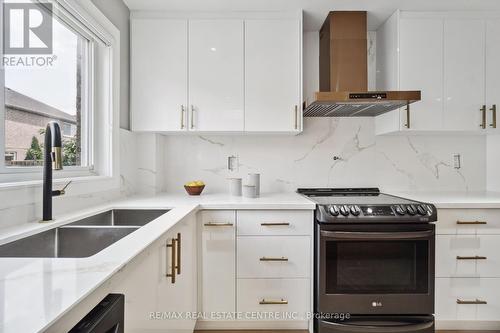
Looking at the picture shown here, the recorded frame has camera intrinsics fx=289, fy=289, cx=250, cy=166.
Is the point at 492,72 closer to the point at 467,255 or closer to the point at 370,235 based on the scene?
the point at 467,255

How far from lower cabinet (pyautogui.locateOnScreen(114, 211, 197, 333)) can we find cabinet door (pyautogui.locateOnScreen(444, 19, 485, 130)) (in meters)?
2.10

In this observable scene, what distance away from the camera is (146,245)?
0.99 m

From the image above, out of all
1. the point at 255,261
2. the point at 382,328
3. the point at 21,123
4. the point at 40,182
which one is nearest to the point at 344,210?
A: the point at 255,261

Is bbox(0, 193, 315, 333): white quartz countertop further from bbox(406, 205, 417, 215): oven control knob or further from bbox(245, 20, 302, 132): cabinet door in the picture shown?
bbox(406, 205, 417, 215): oven control knob

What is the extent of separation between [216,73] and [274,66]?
0.45 m

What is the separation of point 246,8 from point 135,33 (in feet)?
2.85

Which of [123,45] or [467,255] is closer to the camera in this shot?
[467,255]

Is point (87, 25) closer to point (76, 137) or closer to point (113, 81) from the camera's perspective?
point (113, 81)

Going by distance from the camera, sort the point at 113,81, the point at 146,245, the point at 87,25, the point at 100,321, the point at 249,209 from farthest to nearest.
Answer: the point at 113,81 < the point at 249,209 < the point at 87,25 < the point at 146,245 < the point at 100,321

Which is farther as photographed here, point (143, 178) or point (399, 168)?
point (399, 168)

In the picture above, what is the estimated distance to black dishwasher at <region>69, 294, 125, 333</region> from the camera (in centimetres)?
60

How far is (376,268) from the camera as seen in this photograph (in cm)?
180

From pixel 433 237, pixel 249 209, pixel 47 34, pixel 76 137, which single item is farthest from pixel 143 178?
pixel 433 237

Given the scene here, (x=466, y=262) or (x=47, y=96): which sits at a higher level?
(x=47, y=96)
